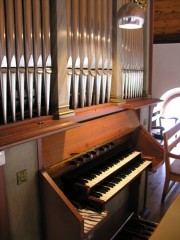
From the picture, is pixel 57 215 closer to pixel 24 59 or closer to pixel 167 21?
pixel 24 59

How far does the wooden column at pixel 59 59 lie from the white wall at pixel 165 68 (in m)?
5.79

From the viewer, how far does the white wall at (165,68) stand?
23.6 ft

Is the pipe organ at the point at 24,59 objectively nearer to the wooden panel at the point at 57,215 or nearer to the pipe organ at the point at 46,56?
the pipe organ at the point at 46,56

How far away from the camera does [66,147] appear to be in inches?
87.4

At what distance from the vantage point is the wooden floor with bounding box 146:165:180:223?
3.65 metres

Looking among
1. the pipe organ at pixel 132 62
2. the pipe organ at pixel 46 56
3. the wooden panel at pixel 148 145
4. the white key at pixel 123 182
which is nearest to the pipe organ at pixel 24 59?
the pipe organ at pixel 46 56

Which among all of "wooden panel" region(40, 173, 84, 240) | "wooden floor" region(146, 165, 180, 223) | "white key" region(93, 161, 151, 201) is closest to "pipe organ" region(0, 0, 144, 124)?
"wooden panel" region(40, 173, 84, 240)

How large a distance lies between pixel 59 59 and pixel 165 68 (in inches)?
233

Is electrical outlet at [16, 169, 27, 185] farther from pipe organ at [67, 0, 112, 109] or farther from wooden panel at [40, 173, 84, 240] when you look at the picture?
pipe organ at [67, 0, 112, 109]

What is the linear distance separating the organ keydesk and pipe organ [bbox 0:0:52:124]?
1.04ft

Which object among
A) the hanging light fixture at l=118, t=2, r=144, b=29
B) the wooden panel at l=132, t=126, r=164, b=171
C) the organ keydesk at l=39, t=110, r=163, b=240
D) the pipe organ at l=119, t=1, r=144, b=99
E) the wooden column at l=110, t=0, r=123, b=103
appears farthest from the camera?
the wooden panel at l=132, t=126, r=164, b=171

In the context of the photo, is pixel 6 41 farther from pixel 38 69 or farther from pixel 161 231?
pixel 161 231

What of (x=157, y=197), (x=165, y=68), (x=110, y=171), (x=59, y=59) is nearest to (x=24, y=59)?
(x=59, y=59)

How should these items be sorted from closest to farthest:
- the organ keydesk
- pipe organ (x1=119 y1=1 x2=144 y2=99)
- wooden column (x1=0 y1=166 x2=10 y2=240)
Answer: wooden column (x1=0 y1=166 x2=10 y2=240) < the organ keydesk < pipe organ (x1=119 y1=1 x2=144 y2=99)
